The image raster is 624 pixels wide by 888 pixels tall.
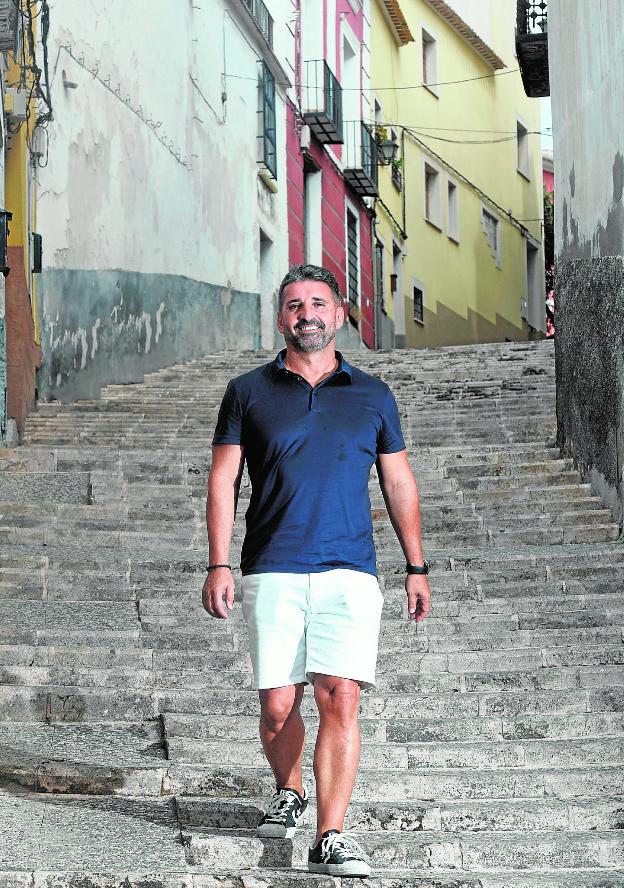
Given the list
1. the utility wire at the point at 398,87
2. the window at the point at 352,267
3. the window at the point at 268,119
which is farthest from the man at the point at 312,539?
the window at the point at 352,267

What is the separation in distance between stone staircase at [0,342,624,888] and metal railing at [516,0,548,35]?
6.24 metres

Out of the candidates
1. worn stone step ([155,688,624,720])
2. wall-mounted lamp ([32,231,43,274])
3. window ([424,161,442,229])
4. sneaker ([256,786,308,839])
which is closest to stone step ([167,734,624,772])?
worn stone step ([155,688,624,720])

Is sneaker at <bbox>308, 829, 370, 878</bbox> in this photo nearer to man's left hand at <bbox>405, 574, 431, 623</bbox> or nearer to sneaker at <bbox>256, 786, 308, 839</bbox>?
sneaker at <bbox>256, 786, 308, 839</bbox>

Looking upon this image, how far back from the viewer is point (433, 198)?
30391 mm

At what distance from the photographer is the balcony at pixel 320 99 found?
76.7 ft

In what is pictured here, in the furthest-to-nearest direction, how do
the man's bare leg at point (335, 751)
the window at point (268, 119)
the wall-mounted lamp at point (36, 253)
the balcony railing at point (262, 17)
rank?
the window at point (268, 119) → the balcony railing at point (262, 17) → the wall-mounted lamp at point (36, 253) → the man's bare leg at point (335, 751)

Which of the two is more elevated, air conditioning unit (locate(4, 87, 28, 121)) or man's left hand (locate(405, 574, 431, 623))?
air conditioning unit (locate(4, 87, 28, 121))

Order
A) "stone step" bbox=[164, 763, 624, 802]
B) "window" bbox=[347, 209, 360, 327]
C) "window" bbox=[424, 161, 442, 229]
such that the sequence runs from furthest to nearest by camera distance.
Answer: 1. "window" bbox=[424, 161, 442, 229]
2. "window" bbox=[347, 209, 360, 327]
3. "stone step" bbox=[164, 763, 624, 802]

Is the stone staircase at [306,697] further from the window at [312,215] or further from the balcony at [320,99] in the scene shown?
the window at [312,215]

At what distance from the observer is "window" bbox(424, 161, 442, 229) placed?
30.2m

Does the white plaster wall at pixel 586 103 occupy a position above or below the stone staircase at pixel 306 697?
above

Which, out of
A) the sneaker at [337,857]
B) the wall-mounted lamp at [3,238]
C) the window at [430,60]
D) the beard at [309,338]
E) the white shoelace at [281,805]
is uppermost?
the window at [430,60]

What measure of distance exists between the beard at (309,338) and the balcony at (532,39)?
458 inches

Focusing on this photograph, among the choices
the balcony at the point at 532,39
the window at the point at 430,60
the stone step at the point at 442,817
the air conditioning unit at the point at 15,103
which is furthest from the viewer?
the window at the point at 430,60
